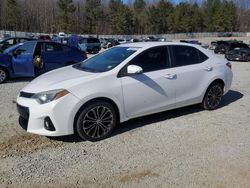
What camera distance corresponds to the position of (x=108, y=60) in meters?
6.23

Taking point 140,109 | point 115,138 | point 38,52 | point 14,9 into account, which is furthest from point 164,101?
point 14,9

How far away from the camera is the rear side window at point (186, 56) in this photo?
6.58 m

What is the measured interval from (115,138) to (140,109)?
0.72m

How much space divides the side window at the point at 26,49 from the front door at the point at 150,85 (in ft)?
20.2

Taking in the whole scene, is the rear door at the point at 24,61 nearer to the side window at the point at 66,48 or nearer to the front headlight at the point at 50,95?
the side window at the point at 66,48

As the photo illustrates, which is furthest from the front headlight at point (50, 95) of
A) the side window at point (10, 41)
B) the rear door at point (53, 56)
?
the side window at point (10, 41)

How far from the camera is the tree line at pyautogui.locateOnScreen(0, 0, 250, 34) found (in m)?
90.6

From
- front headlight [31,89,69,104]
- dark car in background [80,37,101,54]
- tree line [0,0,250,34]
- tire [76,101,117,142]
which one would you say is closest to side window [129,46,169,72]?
tire [76,101,117,142]

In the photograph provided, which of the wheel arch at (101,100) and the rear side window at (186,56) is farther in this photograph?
the rear side window at (186,56)

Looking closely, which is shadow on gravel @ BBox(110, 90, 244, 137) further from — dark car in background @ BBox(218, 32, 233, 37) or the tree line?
dark car in background @ BBox(218, 32, 233, 37)

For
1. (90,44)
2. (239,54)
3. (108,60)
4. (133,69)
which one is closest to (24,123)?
(108,60)

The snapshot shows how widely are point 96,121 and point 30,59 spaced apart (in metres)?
6.42

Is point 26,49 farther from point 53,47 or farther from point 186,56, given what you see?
point 186,56

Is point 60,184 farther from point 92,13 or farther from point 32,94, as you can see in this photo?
point 92,13
